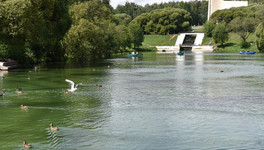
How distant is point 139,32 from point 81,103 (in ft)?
380

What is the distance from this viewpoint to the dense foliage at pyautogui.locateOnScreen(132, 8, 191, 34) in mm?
182750

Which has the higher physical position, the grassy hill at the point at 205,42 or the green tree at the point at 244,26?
the green tree at the point at 244,26

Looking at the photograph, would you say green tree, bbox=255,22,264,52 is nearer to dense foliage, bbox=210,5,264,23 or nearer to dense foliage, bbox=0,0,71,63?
dense foliage, bbox=210,5,264,23

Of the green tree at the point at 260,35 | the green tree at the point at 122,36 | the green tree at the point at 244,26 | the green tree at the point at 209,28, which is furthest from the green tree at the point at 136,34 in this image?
the green tree at the point at 260,35

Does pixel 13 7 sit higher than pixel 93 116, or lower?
higher

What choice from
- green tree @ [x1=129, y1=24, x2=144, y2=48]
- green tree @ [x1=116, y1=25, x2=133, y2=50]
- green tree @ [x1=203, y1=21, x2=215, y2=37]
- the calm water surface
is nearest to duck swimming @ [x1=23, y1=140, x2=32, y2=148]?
the calm water surface

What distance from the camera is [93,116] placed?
77.7ft

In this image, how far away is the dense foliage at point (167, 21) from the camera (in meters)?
183

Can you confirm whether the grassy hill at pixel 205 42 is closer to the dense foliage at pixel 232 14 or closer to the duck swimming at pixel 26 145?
the dense foliage at pixel 232 14

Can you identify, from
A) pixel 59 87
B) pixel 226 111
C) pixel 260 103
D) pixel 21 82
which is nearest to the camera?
pixel 226 111

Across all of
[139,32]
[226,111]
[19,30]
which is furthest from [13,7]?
[139,32]

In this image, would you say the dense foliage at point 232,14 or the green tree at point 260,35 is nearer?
the green tree at point 260,35

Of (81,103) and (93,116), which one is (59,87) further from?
Answer: (93,116)

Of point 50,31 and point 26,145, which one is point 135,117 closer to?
point 26,145
